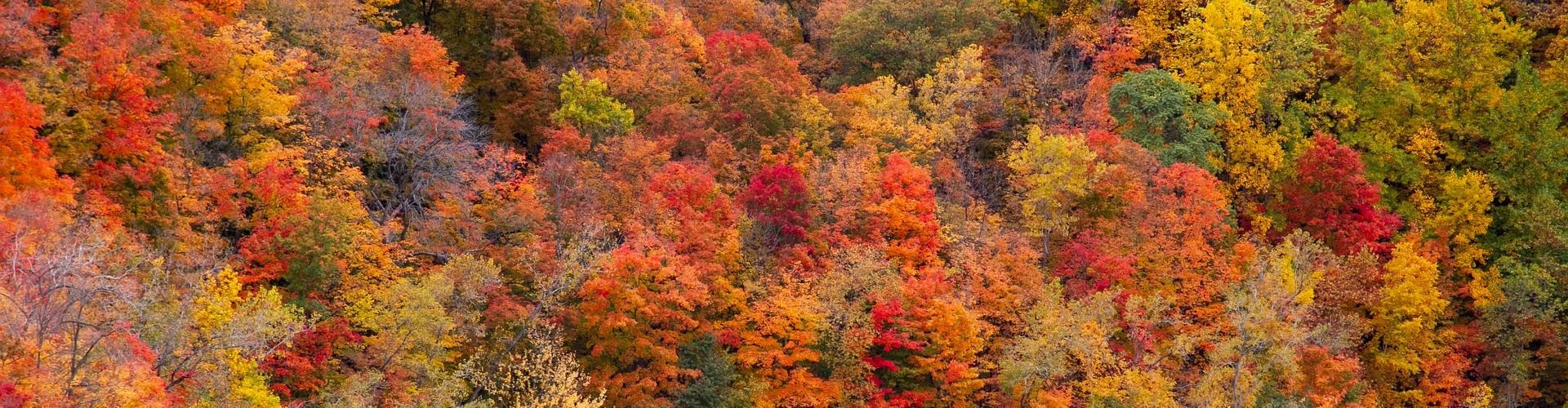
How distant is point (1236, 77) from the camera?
66.2 meters

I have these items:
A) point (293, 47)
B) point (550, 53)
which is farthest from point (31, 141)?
point (550, 53)

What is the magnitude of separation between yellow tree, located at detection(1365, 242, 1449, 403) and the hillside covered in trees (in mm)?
176

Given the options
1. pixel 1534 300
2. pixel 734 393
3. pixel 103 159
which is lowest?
pixel 1534 300

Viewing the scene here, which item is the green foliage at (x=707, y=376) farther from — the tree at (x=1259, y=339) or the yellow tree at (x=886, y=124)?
the tree at (x=1259, y=339)

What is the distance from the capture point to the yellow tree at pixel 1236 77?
65188 mm

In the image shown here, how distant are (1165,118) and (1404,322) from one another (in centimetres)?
1182

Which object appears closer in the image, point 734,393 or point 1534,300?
point 734,393

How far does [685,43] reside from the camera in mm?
66812

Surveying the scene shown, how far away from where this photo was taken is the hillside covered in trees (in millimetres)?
43031

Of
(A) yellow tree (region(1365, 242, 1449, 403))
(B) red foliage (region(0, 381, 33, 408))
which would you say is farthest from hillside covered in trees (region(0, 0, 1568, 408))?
(A) yellow tree (region(1365, 242, 1449, 403))

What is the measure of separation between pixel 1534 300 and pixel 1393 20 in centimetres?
1510

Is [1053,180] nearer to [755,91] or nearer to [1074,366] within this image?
[1074,366]

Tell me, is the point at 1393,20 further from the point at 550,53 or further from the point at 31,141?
the point at 31,141

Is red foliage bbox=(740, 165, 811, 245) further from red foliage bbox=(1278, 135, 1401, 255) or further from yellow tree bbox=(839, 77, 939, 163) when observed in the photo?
red foliage bbox=(1278, 135, 1401, 255)
